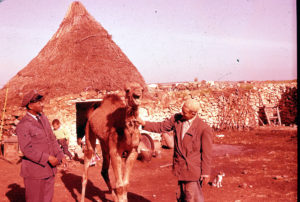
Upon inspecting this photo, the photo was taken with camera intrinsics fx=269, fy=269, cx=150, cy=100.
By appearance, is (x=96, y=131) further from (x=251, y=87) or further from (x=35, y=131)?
(x=251, y=87)

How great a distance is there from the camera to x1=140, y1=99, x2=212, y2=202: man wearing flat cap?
11.3ft

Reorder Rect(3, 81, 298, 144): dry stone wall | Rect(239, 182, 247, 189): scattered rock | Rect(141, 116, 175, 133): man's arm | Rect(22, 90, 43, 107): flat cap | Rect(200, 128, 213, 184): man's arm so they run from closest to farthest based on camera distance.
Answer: Rect(22, 90, 43, 107): flat cap < Rect(200, 128, 213, 184): man's arm < Rect(141, 116, 175, 133): man's arm < Rect(239, 182, 247, 189): scattered rock < Rect(3, 81, 298, 144): dry stone wall

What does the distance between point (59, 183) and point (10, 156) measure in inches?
132

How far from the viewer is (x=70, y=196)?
20.4ft

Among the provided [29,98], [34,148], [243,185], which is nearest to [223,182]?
[243,185]

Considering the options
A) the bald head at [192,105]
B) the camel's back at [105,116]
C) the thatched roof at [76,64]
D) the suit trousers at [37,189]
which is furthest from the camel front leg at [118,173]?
the thatched roof at [76,64]

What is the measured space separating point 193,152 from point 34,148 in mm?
1970

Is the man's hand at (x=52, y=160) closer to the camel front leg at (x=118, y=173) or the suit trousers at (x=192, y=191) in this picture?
the camel front leg at (x=118, y=173)

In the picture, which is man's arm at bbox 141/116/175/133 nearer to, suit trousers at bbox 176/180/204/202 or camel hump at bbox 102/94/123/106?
suit trousers at bbox 176/180/204/202

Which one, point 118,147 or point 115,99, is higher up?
point 115,99

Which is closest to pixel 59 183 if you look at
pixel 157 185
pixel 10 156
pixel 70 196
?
pixel 70 196

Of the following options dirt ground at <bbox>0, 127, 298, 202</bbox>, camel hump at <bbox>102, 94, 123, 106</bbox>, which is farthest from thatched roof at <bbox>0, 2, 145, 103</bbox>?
camel hump at <bbox>102, 94, 123, 106</bbox>

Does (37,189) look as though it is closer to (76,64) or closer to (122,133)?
(122,133)

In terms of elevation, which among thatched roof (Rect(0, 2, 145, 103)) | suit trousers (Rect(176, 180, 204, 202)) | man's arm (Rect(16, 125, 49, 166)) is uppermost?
thatched roof (Rect(0, 2, 145, 103))
